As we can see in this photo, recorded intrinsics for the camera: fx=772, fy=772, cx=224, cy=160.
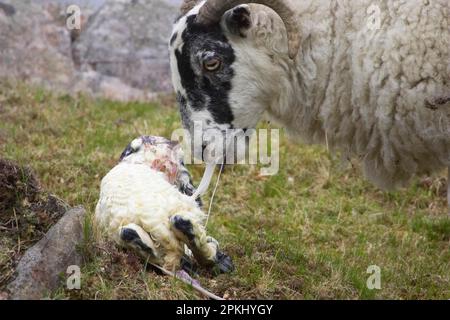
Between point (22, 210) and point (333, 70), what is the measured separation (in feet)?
6.78

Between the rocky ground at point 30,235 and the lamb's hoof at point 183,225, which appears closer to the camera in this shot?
the rocky ground at point 30,235

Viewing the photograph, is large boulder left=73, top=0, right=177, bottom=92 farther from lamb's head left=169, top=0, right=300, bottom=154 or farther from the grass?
lamb's head left=169, top=0, right=300, bottom=154

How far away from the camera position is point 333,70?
4.84 meters

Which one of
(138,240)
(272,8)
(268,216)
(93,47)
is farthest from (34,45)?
(138,240)

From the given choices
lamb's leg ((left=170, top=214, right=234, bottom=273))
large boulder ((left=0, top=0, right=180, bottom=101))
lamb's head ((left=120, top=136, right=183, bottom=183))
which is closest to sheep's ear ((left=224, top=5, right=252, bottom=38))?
lamb's head ((left=120, top=136, right=183, bottom=183))

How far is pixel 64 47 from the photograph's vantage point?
1030cm

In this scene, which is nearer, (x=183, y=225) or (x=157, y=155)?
(x=183, y=225)

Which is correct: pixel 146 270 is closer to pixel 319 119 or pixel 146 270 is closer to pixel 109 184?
pixel 109 184

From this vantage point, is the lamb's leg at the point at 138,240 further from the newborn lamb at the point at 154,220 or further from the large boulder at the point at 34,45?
the large boulder at the point at 34,45

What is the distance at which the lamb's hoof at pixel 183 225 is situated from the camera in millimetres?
3979

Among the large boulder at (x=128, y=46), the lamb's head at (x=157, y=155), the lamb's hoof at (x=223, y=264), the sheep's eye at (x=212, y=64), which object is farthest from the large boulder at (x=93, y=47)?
the lamb's hoof at (x=223, y=264)

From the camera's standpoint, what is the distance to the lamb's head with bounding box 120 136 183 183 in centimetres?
471

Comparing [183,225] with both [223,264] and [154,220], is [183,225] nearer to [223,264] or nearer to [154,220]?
[154,220]

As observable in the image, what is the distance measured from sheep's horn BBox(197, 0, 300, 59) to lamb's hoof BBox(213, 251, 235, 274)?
1252 millimetres
